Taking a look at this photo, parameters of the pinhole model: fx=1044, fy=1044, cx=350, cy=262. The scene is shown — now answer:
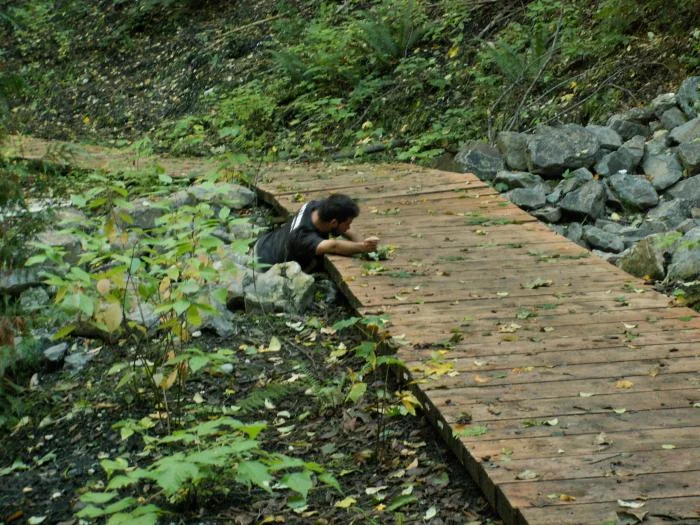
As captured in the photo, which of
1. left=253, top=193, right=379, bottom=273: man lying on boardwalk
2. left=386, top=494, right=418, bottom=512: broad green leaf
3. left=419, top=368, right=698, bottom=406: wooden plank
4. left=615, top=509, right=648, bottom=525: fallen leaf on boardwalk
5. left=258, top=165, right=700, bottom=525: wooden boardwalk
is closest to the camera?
left=615, top=509, right=648, bottom=525: fallen leaf on boardwalk

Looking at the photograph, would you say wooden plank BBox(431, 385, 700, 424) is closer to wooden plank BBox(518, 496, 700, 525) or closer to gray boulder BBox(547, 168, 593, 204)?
wooden plank BBox(518, 496, 700, 525)

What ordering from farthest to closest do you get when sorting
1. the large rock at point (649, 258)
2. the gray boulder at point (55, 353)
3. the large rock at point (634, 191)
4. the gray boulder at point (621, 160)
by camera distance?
the gray boulder at point (621, 160) < the large rock at point (634, 191) < the large rock at point (649, 258) < the gray boulder at point (55, 353)

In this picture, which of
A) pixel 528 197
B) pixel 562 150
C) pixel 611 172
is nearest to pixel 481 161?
pixel 562 150

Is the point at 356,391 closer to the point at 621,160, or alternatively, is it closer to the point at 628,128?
the point at 621,160

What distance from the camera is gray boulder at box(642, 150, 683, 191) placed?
351 inches

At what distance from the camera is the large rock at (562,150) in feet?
30.8

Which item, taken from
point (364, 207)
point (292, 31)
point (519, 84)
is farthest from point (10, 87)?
point (292, 31)

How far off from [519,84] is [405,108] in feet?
5.16

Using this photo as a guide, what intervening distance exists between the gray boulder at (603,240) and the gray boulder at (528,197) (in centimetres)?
80

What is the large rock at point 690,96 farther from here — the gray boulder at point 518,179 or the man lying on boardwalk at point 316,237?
the man lying on boardwalk at point 316,237

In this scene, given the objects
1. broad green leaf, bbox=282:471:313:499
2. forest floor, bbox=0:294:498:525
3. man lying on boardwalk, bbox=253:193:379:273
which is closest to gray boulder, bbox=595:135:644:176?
man lying on boardwalk, bbox=253:193:379:273

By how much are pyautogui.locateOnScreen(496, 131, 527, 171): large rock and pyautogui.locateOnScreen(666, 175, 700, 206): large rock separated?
1.53m

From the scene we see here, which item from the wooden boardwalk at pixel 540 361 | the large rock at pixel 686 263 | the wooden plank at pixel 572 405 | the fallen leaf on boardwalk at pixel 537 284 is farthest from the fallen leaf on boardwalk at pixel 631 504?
the large rock at pixel 686 263

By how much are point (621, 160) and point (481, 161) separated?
4.43 feet
